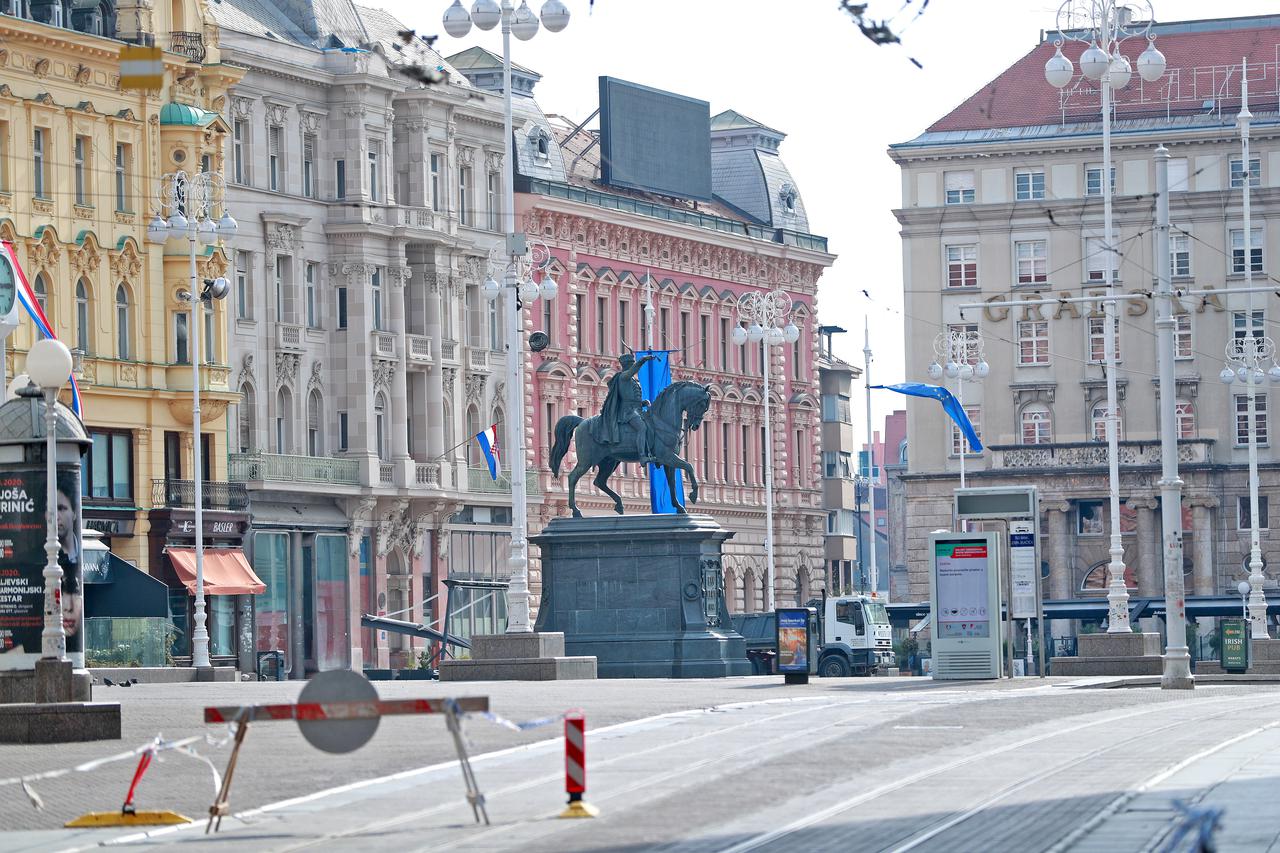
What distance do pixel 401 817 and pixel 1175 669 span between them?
82.8ft

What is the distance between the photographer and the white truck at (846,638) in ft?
266

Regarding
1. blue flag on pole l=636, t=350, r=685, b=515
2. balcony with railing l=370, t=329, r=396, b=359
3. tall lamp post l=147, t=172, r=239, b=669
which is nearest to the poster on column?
tall lamp post l=147, t=172, r=239, b=669

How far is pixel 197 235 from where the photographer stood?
75.2 meters

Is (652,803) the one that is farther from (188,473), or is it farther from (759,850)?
(188,473)

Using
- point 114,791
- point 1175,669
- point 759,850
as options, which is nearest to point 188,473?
point 1175,669

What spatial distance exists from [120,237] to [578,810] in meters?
55.1

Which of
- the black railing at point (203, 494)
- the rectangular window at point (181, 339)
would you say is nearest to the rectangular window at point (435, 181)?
the rectangular window at point (181, 339)

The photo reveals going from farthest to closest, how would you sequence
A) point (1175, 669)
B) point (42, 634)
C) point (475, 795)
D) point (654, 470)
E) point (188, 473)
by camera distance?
point (188, 473) < point (654, 470) < point (1175, 669) < point (42, 634) < point (475, 795)

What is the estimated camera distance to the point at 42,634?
108 ft

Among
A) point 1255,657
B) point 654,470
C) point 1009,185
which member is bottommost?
point 1255,657

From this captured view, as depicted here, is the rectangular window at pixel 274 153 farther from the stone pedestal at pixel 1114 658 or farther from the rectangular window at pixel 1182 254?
the rectangular window at pixel 1182 254

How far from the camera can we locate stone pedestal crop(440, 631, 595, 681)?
4931 cm

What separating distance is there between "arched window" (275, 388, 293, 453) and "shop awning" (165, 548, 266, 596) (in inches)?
199

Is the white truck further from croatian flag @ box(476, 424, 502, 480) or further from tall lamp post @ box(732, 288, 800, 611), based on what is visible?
croatian flag @ box(476, 424, 502, 480)
